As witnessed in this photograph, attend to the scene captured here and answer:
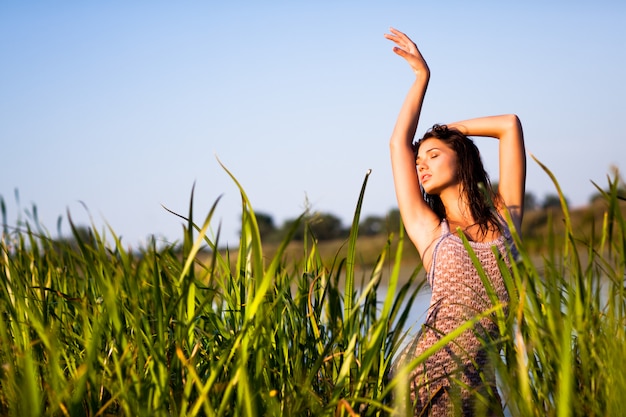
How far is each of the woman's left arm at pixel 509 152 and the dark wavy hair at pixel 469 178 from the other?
4 centimetres

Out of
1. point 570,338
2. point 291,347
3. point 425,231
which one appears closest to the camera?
point 570,338

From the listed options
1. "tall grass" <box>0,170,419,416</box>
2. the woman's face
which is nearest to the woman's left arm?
the woman's face

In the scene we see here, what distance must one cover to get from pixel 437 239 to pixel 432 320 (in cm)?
34

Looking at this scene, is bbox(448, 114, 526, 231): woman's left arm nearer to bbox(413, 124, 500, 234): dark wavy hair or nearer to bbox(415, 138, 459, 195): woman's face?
bbox(413, 124, 500, 234): dark wavy hair

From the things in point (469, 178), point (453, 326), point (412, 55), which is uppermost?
point (412, 55)

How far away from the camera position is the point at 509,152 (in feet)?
8.62

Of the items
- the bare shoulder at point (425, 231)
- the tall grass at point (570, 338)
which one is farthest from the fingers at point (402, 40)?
the tall grass at point (570, 338)

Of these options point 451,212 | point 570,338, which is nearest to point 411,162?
point 451,212

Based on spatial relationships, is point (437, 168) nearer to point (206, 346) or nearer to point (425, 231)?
point (425, 231)

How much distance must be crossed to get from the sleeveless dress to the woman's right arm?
0.11 metres

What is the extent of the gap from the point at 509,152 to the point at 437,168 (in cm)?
27

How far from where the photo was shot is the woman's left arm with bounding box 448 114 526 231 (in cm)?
255

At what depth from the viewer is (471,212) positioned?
8.32 ft

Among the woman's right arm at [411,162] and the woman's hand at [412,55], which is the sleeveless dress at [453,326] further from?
the woman's hand at [412,55]
